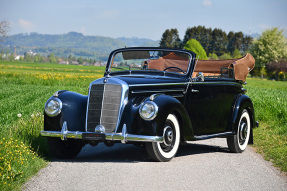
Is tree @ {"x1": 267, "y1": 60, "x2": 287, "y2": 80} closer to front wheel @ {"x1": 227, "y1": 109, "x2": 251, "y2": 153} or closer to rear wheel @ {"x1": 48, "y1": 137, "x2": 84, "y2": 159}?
front wheel @ {"x1": 227, "y1": 109, "x2": 251, "y2": 153}

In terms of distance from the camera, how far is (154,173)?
234 inches

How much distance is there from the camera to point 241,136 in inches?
340

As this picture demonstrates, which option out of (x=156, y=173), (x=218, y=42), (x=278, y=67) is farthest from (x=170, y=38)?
(x=156, y=173)

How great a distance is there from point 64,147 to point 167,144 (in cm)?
172

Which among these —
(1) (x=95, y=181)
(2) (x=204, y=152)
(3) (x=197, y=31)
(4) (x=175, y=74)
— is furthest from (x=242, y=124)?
(3) (x=197, y=31)

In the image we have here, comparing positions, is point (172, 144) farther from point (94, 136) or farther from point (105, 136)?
point (94, 136)

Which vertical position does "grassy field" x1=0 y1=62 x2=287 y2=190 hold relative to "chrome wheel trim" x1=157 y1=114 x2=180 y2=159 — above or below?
below

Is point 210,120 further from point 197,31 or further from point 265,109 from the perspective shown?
point 197,31

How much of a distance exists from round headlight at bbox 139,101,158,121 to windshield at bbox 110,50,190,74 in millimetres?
1619

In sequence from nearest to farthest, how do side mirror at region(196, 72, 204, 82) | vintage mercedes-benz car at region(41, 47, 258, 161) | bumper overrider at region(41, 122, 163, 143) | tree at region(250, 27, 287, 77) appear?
bumper overrider at region(41, 122, 163, 143) → vintage mercedes-benz car at region(41, 47, 258, 161) → side mirror at region(196, 72, 204, 82) → tree at region(250, 27, 287, 77)

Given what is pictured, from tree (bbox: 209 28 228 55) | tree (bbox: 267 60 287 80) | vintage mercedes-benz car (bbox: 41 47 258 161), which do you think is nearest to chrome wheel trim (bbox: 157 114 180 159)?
vintage mercedes-benz car (bbox: 41 47 258 161)

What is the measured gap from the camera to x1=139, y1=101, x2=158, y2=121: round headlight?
249 inches

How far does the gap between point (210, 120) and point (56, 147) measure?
9.12 feet

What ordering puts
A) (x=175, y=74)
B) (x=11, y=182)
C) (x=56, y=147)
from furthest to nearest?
(x=175, y=74) → (x=56, y=147) → (x=11, y=182)
